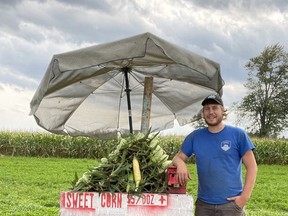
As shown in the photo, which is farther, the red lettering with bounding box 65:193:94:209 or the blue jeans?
the blue jeans

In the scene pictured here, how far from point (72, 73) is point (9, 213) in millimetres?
4145

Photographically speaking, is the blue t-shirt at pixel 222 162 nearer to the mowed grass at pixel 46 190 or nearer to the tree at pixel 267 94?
the mowed grass at pixel 46 190

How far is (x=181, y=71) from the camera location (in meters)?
6.27

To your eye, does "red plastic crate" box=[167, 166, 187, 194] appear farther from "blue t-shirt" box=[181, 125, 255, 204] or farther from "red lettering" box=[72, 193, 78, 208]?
"red lettering" box=[72, 193, 78, 208]

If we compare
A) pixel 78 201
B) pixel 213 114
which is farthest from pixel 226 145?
pixel 78 201

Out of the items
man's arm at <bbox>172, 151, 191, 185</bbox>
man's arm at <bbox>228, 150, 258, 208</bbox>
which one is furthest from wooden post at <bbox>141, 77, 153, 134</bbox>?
man's arm at <bbox>228, 150, 258, 208</bbox>

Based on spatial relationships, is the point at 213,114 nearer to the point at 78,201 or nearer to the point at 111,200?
the point at 111,200

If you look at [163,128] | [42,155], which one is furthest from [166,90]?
[42,155]

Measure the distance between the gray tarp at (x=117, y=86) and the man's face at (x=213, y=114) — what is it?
2.05 ft

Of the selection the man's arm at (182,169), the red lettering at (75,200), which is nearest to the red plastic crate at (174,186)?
the man's arm at (182,169)

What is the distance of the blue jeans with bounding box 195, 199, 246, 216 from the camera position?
458cm

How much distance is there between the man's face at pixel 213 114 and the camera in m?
4.67

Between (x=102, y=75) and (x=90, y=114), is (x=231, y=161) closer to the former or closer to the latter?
(x=102, y=75)

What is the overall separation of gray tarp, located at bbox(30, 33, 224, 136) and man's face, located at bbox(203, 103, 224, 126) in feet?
2.05
